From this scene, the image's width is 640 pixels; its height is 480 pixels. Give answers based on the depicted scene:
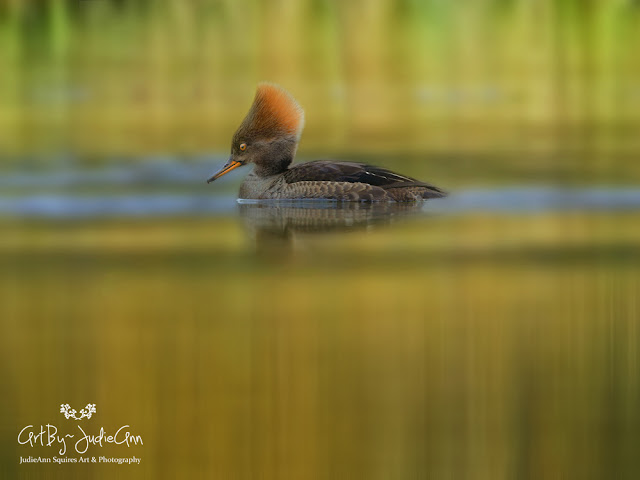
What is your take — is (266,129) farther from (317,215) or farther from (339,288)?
(339,288)

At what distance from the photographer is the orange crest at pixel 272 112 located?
13.8 meters

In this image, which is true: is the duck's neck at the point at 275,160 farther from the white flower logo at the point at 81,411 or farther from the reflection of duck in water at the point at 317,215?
the white flower logo at the point at 81,411

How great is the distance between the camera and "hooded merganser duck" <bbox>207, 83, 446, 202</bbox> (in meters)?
13.2

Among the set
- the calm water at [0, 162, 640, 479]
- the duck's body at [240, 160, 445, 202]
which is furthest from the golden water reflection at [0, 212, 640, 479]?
the duck's body at [240, 160, 445, 202]

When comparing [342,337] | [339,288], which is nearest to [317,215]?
[339,288]

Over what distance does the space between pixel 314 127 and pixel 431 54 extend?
8974mm

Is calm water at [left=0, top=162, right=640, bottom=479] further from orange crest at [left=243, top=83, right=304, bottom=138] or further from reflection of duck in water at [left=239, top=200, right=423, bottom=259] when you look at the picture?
orange crest at [left=243, top=83, right=304, bottom=138]

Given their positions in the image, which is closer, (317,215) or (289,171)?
(317,215)

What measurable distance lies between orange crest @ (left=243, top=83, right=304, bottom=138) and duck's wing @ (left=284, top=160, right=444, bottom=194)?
71 centimetres

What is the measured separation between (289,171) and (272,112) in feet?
2.27

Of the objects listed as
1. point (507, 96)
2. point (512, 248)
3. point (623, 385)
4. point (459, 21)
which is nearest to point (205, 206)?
point (512, 248)

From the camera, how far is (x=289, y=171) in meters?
13.5

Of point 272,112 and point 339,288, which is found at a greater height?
point 272,112

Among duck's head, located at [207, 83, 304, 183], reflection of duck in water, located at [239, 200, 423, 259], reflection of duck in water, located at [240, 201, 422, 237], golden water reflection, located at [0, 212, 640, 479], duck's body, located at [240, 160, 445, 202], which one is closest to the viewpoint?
golden water reflection, located at [0, 212, 640, 479]
